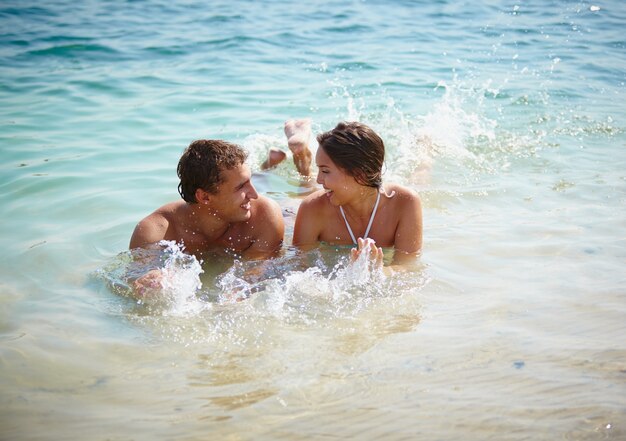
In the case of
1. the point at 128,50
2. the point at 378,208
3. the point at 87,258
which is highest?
the point at 128,50

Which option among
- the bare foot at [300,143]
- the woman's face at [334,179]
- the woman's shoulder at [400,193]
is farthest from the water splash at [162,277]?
the bare foot at [300,143]

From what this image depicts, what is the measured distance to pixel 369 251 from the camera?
4.34m

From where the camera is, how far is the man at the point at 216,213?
15.8ft

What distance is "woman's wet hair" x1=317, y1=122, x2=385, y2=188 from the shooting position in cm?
457

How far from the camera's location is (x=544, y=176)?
21.8ft

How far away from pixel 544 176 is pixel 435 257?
7.76ft

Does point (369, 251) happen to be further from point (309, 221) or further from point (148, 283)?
point (148, 283)

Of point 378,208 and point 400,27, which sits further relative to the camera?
point 400,27

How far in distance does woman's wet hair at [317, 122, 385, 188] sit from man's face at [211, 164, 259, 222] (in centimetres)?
67

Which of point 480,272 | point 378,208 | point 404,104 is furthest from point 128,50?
point 480,272

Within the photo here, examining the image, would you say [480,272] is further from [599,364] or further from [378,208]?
[599,364]

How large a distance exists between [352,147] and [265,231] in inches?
39.6

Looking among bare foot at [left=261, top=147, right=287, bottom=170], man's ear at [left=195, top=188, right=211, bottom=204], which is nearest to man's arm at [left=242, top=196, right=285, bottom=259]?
man's ear at [left=195, top=188, right=211, bottom=204]

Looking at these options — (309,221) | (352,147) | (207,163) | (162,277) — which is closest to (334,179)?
(352,147)
